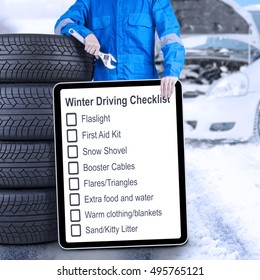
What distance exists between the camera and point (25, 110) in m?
2.04

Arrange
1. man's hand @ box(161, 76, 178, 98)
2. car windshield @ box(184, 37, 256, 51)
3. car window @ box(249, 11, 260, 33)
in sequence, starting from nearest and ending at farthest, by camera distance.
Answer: man's hand @ box(161, 76, 178, 98)
car window @ box(249, 11, 260, 33)
car windshield @ box(184, 37, 256, 51)

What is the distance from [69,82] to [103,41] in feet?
0.68

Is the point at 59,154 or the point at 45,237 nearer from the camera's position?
the point at 59,154

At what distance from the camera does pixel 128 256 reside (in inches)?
78.7

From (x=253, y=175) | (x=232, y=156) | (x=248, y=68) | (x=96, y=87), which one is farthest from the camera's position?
(x=248, y=68)

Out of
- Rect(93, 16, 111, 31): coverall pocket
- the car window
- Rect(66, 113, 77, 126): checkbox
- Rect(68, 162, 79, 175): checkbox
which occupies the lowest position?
Rect(68, 162, 79, 175): checkbox

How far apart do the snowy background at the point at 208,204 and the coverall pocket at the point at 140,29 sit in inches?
10.3

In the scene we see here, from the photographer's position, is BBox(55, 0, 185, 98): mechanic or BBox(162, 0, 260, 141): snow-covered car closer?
BBox(55, 0, 185, 98): mechanic

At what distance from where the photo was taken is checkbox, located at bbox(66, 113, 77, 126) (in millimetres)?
1968

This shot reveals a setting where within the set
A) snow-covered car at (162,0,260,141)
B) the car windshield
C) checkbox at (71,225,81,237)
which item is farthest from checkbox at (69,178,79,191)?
the car windshield

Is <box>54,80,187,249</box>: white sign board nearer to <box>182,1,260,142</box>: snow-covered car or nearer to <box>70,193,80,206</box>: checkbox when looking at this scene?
<box>70,193,80,206</box>: checkbox

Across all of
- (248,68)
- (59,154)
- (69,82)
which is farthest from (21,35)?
(248,68)
